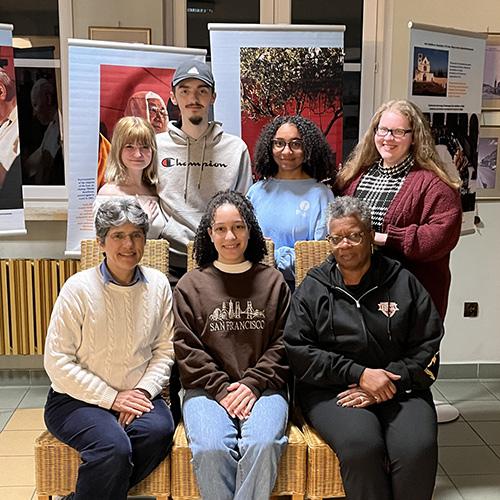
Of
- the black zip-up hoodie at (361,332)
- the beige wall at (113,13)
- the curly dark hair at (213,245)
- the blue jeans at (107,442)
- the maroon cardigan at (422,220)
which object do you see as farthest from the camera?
the beige wall at (113,13)

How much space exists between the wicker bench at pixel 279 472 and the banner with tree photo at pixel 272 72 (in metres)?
1.75

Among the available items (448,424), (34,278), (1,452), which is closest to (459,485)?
(448,424)

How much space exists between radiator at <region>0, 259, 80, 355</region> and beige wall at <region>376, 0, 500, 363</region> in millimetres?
2124

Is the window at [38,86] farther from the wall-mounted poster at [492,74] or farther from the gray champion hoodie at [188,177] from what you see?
the wall-mounted poster at [492,74]

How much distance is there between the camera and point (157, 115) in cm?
319

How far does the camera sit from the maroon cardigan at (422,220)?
2.45 metres

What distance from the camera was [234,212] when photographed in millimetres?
2285

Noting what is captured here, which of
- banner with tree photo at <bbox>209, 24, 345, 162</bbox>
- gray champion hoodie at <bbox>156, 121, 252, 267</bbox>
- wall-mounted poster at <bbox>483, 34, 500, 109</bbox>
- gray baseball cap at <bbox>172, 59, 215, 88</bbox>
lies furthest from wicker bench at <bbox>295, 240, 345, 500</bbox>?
wall-mounted poster at <bbox>483, 34, 500, 109</bbox>

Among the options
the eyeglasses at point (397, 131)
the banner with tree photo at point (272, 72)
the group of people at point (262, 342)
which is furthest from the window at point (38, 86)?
the eyeglasses at point (397, 131)

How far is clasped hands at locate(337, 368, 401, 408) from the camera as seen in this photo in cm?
217

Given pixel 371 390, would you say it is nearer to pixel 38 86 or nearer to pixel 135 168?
pixel 135 168

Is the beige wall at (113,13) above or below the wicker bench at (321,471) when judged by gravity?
above

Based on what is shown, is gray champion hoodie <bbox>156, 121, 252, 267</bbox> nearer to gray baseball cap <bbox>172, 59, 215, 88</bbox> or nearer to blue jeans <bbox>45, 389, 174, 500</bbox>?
gray baseball cap <bbox>172, 59, 215, 88</bbox>

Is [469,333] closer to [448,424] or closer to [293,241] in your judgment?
[448,424]
